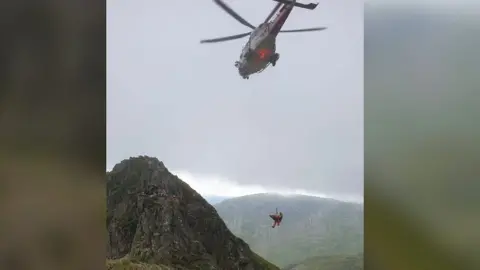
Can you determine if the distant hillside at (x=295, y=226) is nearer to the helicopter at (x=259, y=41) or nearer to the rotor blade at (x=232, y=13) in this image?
the helicopter at (x=259, y=41)

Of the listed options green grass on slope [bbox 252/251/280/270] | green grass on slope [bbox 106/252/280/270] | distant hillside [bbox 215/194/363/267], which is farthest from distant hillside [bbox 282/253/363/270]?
green grass on slope [bbox 106/252/280/270]

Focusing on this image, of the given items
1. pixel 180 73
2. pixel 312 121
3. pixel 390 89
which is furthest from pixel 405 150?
pixel 180 73

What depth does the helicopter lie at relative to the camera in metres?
2.71

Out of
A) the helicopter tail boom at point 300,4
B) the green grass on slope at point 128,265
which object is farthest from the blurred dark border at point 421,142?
the green grass on slope at point 128,265

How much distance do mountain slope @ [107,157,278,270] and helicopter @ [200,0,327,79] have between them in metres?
0.68

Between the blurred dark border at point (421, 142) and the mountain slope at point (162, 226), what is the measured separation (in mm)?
684

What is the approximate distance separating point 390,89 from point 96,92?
1491 millimetres

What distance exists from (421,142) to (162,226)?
139 centimetres

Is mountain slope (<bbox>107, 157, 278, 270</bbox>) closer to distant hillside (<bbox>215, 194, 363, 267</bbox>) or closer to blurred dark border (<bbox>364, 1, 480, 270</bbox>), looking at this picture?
distant hillside (<bbox>215, 194, 363, 267</bbox>)

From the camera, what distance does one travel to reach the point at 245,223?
2699 millimetres

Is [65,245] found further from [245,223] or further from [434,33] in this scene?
[434,33]

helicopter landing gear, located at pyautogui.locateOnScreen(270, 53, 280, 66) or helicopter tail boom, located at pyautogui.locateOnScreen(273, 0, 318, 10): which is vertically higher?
helicopter tail boom, located at pyautogui.locateOnScreen(273, 0, 318, 10)

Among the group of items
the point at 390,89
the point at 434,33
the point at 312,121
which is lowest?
the point at 312,121

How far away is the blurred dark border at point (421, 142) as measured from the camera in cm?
272
